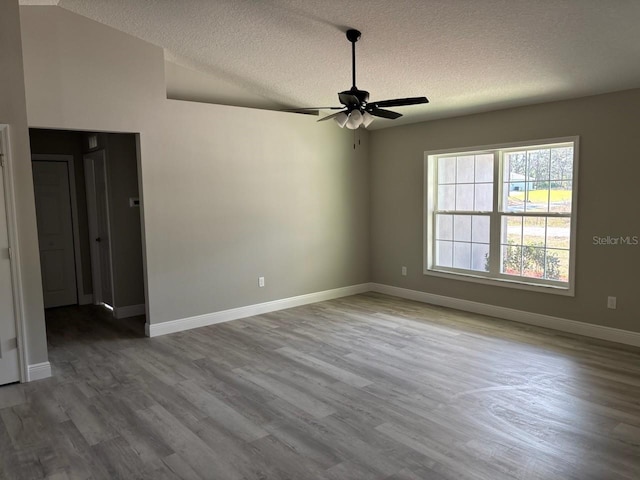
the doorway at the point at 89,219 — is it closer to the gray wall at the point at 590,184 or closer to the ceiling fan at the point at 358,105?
the ceiling fan at the point at 358,105

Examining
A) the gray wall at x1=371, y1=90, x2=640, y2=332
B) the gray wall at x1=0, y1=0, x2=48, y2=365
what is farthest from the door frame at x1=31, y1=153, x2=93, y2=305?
the gray wall at x1=371, y1=90, x2=640, y2=332

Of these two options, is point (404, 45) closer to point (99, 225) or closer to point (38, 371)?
point (38, 371)

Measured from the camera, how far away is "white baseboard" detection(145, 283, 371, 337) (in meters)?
5.05

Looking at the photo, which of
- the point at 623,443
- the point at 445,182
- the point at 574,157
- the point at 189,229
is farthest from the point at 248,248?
the point at 623,443

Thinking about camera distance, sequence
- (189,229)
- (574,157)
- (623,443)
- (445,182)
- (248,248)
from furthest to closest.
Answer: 1. (445,182)
2. (248,248)
3. (189,229)
4. (574,157)
5. (623,443)

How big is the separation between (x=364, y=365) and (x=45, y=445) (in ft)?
8.08

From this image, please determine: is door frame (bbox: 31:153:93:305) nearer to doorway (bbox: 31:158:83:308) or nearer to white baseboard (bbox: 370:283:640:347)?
doorway (bbox: 31:158:83:308)

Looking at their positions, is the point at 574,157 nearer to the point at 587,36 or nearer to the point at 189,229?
the point at 587,36

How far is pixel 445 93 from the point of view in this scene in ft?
16.3

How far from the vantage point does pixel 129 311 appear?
593 centimetres

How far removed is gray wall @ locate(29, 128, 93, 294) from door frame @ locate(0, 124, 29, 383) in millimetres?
2837

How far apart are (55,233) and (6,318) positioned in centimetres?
299

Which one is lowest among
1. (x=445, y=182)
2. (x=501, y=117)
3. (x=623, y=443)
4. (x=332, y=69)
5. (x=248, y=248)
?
(x=623, y=443)

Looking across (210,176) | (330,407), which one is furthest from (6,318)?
(330,407)
